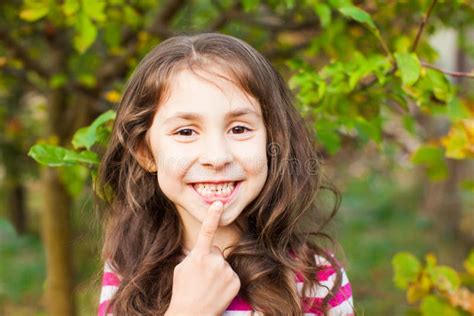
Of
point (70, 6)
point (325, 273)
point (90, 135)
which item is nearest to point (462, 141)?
point (325, 273)

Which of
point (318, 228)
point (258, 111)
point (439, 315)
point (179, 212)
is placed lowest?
point (439, 315)

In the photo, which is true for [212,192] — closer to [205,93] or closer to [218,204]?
[218,204]

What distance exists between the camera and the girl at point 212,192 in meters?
1.49

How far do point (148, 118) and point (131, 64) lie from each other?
4.26 ft

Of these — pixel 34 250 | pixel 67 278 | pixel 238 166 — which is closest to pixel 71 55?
pixel 67 278

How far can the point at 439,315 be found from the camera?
237 centimetres

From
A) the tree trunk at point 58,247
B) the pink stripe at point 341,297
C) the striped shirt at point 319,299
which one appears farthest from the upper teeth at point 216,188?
the tree trunk at point 58,247

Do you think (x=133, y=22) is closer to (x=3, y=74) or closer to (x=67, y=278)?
(x=3, y=74)

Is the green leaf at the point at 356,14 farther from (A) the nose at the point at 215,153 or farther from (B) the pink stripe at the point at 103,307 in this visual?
(B) the pink stripe at the point at 103,307

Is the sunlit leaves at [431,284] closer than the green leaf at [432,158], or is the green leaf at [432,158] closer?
the sunlit leaves at [431,284]

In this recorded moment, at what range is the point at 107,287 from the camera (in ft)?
5.67

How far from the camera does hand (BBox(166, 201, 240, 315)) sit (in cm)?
149

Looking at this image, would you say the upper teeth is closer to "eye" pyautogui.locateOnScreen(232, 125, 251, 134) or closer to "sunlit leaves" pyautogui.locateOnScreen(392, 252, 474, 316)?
"eye" pyautogui.locateOnScreen(232, 125, 251, 134)

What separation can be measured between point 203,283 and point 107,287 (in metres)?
0.35
